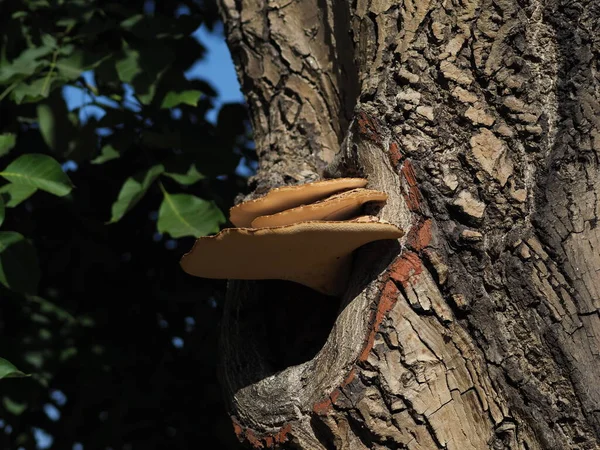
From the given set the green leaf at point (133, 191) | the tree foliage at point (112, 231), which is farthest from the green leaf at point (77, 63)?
the green leaf at point (133, 191)

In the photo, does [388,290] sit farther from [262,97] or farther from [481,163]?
[262,97]

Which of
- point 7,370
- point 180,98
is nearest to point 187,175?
point 180,98

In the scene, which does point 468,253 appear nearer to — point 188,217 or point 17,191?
point 188,217

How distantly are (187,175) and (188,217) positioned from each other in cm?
23

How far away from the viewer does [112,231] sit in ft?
11.6

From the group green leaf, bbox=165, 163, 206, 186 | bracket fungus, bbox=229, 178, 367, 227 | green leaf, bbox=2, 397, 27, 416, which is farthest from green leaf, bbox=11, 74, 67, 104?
bracket fungus, bbox=229, 178, 367, 227

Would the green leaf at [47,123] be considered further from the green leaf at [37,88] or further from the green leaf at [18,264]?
the green leaf at [18,264]

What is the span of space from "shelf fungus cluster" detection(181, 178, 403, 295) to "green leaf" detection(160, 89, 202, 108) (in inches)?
40.5

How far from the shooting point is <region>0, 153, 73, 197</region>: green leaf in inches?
101

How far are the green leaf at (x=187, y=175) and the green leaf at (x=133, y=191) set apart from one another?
0.16ft

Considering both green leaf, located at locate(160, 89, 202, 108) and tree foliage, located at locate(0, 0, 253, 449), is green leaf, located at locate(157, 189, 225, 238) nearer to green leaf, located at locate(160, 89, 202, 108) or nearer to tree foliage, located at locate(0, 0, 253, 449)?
tree foliage, located at locate(0, 0, 253, 449)

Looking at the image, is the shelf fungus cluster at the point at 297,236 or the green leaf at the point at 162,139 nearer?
the shelf fungus cluster at the point at 297,236

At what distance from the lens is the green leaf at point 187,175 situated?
2916mm

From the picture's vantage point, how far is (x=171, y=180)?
309 cm
